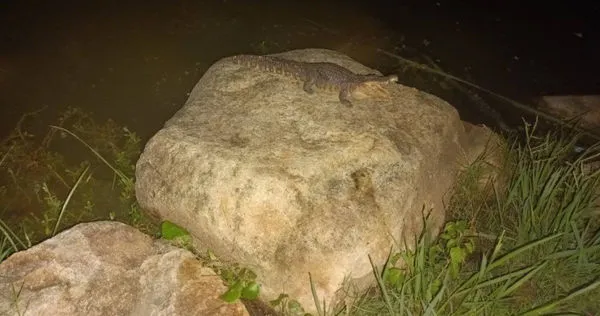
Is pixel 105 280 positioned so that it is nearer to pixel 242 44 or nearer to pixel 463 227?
pixel 463 227

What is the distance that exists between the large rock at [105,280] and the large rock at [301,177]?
343mm

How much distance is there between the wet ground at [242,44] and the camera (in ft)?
20.7

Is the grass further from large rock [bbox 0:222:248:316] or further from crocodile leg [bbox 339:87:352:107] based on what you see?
crocodile leg [bbox 339:87:352:107]

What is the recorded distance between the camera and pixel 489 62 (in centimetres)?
747

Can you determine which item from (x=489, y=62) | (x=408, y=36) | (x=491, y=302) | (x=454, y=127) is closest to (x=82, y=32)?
(x=408, y=36)

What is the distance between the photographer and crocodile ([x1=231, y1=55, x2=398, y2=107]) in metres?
4.47

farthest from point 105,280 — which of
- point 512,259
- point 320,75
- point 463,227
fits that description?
point 512,259

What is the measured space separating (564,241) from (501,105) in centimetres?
316

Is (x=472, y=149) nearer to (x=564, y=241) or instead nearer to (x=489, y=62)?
(x=564, y=241)

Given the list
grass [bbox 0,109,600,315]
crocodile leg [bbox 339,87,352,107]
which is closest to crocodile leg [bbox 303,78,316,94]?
crocodile leg [bbox 339,87,352,107]

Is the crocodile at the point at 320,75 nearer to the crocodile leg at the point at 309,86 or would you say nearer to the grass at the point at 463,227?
the crocodile leg at the point at 309,86

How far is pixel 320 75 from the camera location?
4617 mm

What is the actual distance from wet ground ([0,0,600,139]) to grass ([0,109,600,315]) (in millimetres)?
668

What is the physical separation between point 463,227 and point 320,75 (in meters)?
1.80
